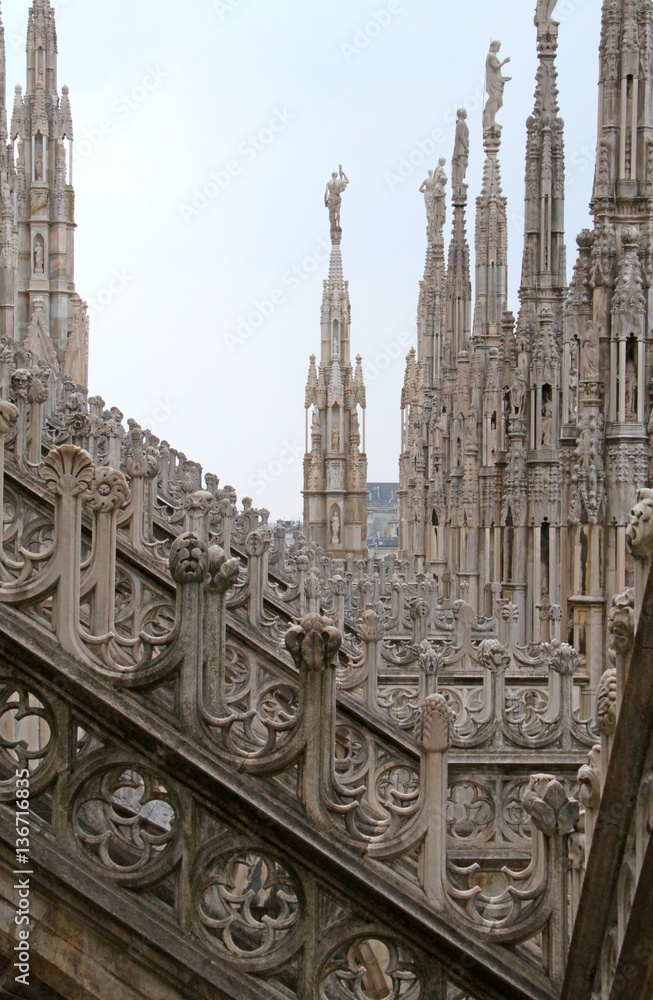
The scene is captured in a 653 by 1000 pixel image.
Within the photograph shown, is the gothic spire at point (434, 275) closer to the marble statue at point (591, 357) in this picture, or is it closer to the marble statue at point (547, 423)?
the marble statue at point (547, 423)

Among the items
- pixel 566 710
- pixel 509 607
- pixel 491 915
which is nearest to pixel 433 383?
pixel 509 607

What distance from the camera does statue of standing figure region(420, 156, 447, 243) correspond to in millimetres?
47781

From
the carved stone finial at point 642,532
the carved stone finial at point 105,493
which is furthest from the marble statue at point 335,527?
the carved stone finial at point 642,532

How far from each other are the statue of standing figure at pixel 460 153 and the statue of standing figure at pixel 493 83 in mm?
6332

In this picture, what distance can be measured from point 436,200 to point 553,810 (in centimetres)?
4561

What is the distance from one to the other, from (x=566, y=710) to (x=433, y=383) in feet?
122

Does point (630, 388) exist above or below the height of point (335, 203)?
below

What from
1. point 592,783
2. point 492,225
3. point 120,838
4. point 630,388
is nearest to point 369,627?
point 630,388

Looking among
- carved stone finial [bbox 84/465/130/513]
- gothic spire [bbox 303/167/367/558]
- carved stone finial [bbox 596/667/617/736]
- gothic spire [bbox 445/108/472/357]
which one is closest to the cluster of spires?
gothic spire [bbox 445/108/472/357]

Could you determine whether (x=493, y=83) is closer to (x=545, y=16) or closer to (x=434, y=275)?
(x=545, y=16)

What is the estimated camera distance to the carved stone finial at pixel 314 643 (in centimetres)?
420

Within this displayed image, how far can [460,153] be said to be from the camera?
132 feet

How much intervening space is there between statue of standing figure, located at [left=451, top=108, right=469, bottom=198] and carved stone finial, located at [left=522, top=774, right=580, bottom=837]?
37.0 meters

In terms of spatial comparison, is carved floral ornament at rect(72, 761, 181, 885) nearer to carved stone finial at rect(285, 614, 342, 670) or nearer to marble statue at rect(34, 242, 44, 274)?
carved stone finial at rect(285, 614, 342, 670)
